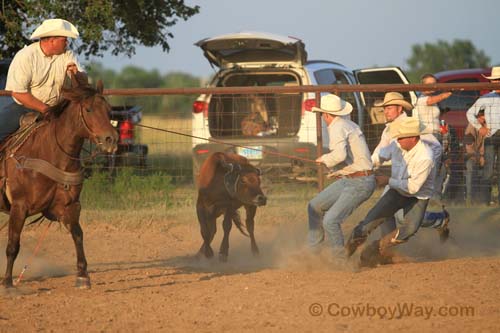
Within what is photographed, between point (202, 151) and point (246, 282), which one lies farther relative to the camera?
point (202, 151)

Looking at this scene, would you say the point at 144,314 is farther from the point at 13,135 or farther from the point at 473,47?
the point at 473,47

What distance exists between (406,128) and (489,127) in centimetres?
362

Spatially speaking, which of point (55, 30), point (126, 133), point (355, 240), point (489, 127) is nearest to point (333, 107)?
point (355, 240)

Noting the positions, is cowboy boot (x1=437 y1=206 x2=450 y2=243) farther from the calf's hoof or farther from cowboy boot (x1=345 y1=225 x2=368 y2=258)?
cowboy boot (x1=345 y1=225 x2=368 y2=258)

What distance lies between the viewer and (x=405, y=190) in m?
8.88

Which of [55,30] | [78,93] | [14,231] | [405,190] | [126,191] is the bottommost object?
[126,191]

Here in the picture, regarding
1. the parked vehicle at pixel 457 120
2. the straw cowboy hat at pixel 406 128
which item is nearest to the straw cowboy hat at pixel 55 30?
the straw cowboy hat at pixel 406 128

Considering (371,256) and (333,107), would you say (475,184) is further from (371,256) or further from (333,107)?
(333,107)

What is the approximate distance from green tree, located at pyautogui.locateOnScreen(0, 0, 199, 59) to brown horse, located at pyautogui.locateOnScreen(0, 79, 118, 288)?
640cm

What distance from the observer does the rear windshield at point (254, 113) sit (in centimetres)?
1348

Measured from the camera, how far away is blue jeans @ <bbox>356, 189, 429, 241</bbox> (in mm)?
8922

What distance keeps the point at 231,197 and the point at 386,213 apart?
83.3 inches

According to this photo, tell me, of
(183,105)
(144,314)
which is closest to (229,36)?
(144,314)

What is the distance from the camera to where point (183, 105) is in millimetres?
47656
